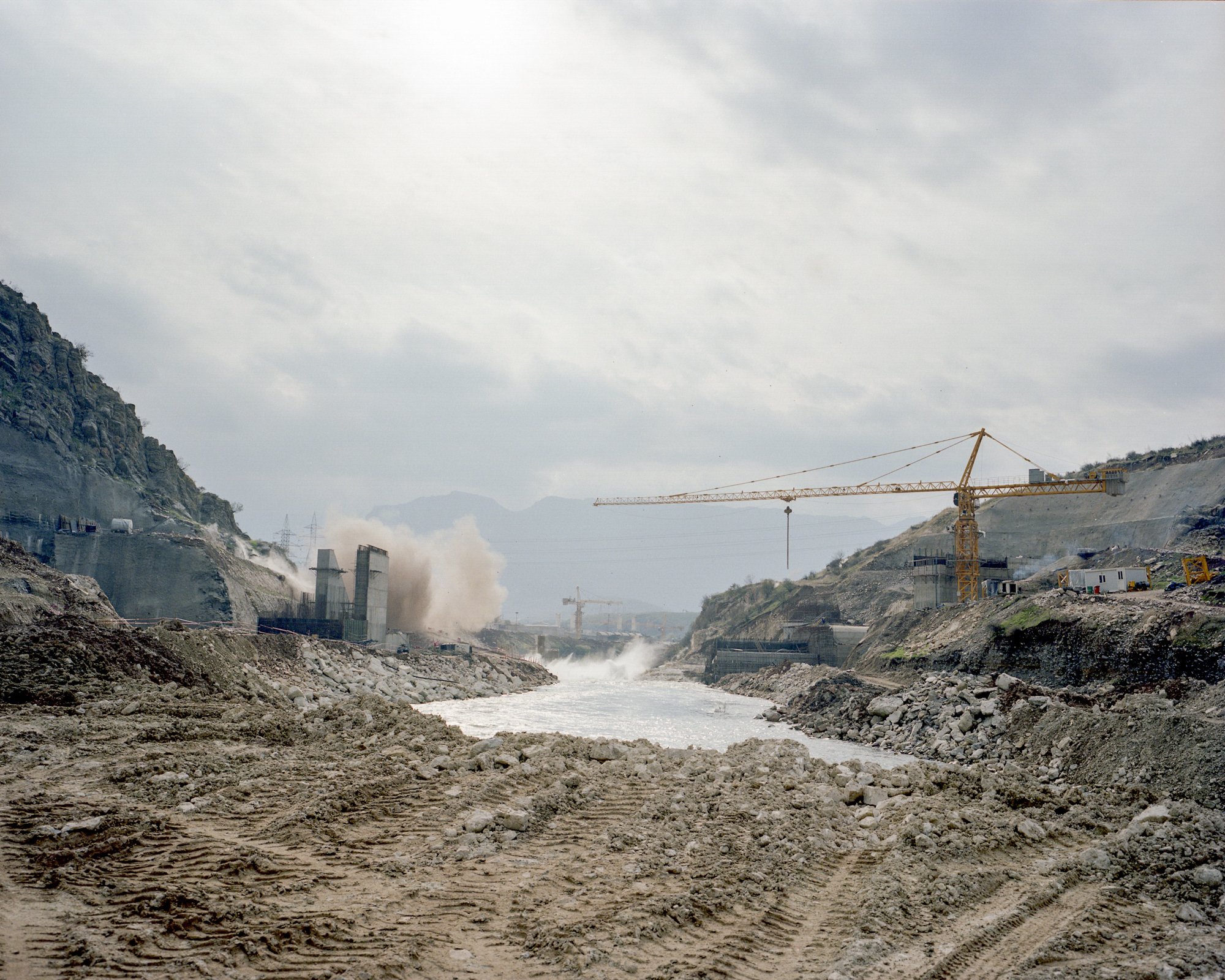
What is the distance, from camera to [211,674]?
3225 cm

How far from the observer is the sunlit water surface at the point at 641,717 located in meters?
33.0

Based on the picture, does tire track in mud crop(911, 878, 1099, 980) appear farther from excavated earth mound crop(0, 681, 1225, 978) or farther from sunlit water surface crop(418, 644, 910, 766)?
sunlit water surface crop(418, 644, 910, 766)

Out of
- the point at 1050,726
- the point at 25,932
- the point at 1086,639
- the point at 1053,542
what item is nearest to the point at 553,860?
the point at 25,932

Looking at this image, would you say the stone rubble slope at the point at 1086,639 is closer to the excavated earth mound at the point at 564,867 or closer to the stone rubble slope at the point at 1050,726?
the stone rubble slope at the point at 1050,726

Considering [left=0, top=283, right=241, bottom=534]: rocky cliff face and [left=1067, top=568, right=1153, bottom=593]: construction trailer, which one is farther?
[left=0, top=283, right=241, bottom=534]: rocky cliff face

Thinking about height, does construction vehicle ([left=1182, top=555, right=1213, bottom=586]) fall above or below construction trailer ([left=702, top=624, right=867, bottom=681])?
above

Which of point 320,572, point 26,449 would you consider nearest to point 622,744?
point 320,572

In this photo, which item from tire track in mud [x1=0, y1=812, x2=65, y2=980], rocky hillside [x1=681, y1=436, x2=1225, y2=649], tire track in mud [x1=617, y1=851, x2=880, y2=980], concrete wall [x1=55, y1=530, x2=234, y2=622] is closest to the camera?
tire track in mud [x1=0, y1=812, x2=65, y2=980]

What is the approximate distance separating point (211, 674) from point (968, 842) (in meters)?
28.0

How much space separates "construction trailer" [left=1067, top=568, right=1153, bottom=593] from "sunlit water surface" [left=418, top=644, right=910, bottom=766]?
21.1 m

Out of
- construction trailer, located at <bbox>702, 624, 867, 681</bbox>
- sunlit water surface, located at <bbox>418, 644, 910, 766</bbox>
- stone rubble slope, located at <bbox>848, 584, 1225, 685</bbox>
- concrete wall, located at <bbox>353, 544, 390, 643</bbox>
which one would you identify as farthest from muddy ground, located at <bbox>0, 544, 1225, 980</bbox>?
construction trailer, located at <bbox>702, 624, 867, 681</bbox>

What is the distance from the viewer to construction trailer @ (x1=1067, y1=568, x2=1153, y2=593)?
161 ft

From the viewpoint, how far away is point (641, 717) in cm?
4481

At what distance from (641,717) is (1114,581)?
1145 inches
